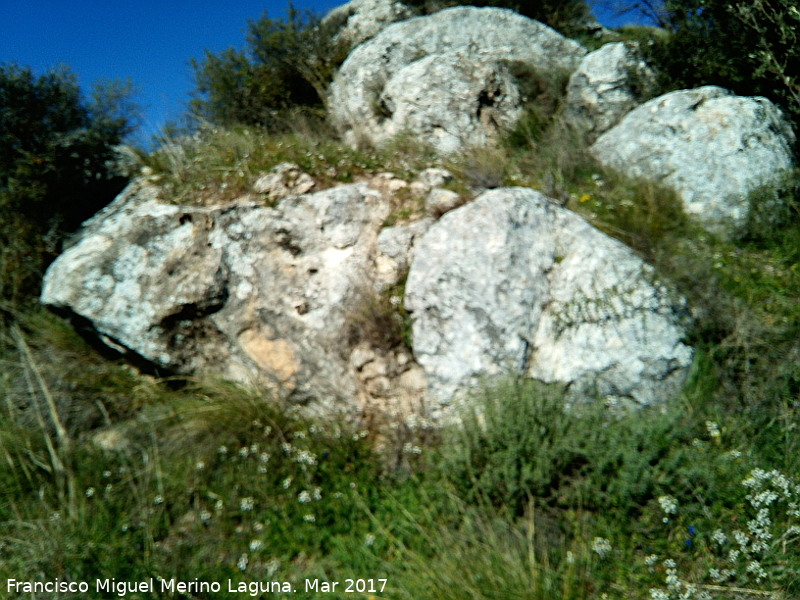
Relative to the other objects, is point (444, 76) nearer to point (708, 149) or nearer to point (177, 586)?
point (708, 149)

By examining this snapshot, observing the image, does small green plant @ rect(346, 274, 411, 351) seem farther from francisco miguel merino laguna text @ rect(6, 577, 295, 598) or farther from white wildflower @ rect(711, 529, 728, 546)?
white wildflower @ rect(711, 529, 728, 546)

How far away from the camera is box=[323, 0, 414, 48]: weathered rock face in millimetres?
9523

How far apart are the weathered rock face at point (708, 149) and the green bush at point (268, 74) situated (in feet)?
14.4

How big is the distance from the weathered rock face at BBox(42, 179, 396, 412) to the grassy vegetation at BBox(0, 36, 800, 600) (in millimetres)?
328

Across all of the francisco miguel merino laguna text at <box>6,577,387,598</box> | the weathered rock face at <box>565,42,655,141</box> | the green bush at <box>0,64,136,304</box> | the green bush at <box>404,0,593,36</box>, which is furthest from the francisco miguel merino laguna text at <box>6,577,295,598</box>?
the green bush at <box>404,0,593,36</box>

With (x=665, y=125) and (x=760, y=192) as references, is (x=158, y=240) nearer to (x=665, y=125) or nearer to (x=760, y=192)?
(x=665, y=125)

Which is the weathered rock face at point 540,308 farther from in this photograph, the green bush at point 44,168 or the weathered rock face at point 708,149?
the green bush at point 44,168

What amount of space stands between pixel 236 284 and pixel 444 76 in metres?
3.53

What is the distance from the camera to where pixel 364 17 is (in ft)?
32.1

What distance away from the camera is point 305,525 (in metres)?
3.58

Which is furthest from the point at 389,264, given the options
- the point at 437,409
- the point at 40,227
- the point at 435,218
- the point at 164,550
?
the point at 40,227

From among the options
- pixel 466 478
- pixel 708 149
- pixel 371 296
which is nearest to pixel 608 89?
pixel 708 149

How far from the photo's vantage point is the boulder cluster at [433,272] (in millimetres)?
4090

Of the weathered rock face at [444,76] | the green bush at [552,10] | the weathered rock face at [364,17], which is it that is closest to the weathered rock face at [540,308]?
the weathered rock face at [444,76]
